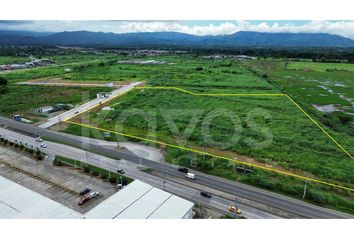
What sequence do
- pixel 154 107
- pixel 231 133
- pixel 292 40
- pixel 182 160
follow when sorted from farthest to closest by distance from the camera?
pixel 292 40, pixel 154 107, pixel 231 133, pixel 182 160

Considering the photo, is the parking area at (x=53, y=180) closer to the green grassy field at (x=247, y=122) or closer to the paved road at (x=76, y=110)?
the green grassy field at (x=247, y=122)

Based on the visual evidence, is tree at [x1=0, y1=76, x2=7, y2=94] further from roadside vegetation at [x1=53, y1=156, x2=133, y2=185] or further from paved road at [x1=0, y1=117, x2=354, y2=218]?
roadside vegetation at [x1=53, y1=156, x2=133, y2=185]

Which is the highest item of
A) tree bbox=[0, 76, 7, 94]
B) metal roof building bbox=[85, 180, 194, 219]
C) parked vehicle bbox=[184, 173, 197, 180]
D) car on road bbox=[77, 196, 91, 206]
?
metal roof building bbox=[85, 180, 194, 219]

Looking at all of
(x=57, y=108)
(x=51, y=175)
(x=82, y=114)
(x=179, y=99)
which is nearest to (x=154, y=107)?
(x=179, y=99)

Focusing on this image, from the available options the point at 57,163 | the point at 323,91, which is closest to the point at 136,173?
the point at 57,163

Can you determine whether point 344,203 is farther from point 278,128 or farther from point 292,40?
point 292,40

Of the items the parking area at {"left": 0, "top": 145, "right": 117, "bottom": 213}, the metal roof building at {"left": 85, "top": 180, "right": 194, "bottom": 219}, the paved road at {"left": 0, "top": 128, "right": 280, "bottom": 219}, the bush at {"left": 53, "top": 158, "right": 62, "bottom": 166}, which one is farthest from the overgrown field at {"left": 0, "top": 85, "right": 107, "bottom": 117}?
the metal roof building at {"left": 85, "top": 180, "right": 194, "bottom": 219}
